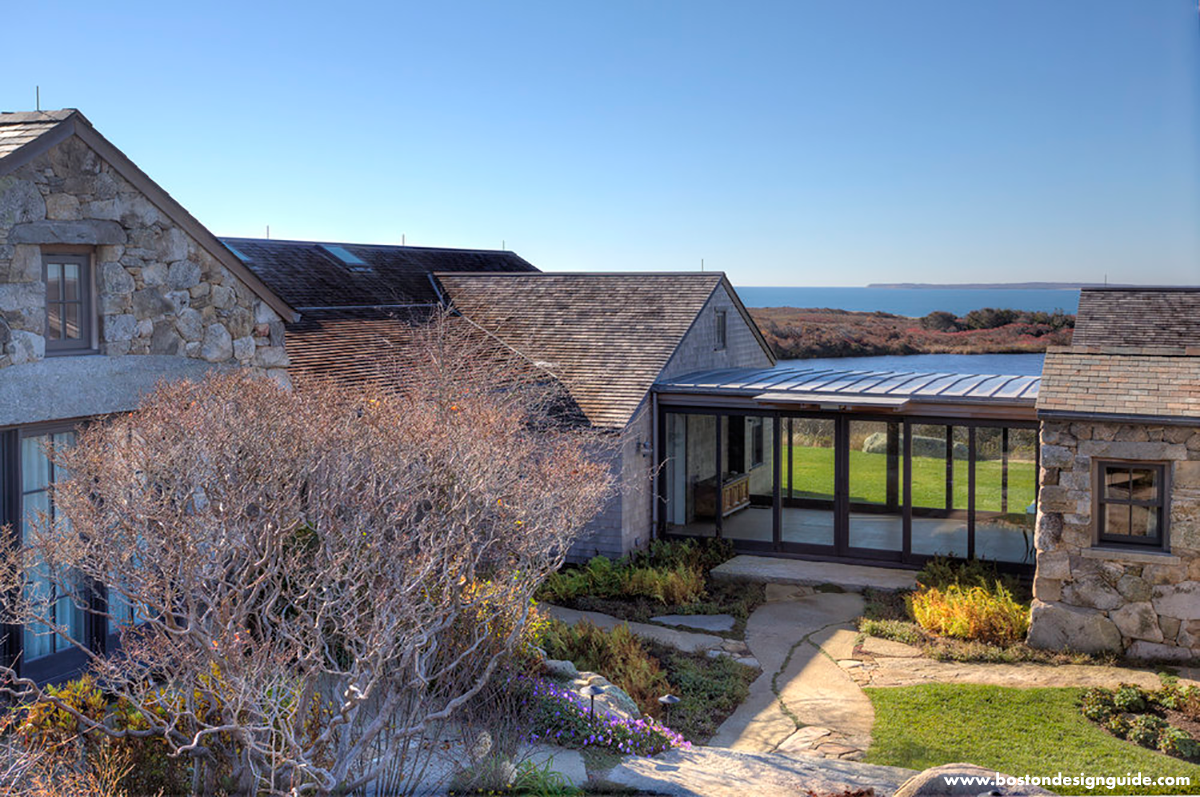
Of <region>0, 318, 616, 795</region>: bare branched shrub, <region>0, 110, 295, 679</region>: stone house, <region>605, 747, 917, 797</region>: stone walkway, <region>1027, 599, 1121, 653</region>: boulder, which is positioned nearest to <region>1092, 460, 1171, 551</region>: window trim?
<region>1027, 599, 1121, 653</region>: boulder

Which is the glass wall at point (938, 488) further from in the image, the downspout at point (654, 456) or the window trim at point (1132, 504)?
the downspout at point (654, 456)

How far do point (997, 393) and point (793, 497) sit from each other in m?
4.05

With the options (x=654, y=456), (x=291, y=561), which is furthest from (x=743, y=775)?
(x=654, y=456)

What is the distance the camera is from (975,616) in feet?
41.6

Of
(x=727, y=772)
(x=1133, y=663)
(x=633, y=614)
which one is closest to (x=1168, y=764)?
(x=1133, y=663)

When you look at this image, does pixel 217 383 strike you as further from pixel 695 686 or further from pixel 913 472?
pixel 913 472

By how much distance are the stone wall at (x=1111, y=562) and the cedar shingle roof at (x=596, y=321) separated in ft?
21.9

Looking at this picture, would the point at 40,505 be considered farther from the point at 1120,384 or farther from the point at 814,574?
the point at 1120,384

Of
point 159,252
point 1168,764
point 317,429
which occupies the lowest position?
point 1168,764

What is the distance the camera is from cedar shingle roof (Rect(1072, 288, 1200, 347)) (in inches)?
661

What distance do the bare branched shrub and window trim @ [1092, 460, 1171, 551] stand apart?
21.2 feet

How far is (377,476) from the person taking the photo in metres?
7.98

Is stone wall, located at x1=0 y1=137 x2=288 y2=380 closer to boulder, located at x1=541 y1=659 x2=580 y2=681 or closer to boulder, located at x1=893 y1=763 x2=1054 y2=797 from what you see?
boulder, located at x1=541 y1=659 x2=580 y2=681

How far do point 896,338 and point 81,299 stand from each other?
158 feet
